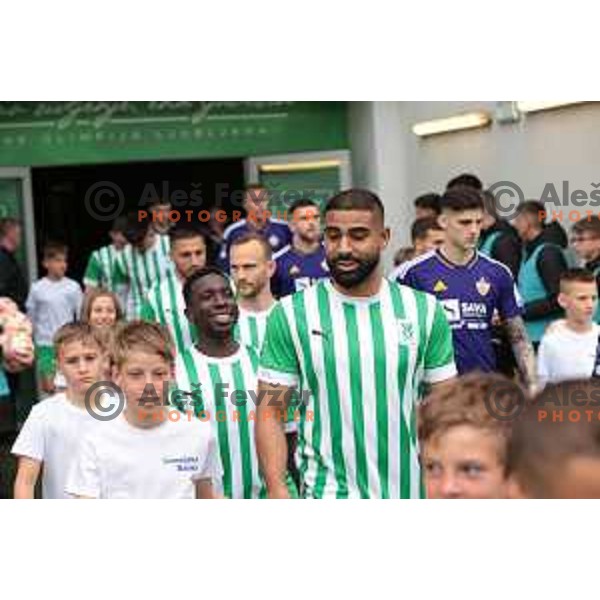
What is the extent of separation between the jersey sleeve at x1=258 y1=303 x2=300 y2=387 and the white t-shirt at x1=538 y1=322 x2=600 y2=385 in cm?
276

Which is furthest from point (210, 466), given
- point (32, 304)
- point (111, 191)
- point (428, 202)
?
point (111, 191)

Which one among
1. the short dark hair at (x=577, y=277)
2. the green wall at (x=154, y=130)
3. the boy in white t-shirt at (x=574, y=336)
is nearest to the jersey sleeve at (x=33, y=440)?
the boy in white t-shirt at (x=574, y=336)

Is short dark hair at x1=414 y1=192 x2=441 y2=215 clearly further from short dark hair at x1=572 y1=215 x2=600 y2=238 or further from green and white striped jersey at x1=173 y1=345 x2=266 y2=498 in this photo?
green and white striped jersey at x1=173 y1=345 x2=266 y2=498

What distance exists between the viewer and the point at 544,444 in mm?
2375

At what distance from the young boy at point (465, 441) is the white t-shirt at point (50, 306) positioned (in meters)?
8.17

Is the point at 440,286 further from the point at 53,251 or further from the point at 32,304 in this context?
the point at 32,304

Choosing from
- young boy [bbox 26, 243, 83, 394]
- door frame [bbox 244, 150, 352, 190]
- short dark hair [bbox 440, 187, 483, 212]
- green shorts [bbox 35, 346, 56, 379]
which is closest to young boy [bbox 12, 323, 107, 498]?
short dark hair [bbox 440, 187, 483, 212]

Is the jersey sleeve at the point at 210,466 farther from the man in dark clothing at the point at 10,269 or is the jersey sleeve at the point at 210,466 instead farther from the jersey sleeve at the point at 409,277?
Answer: the man in dark clothing at the point at 10,269

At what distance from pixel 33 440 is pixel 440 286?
2.11m

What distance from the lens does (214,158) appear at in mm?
14125

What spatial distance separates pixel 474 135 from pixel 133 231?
305cm
